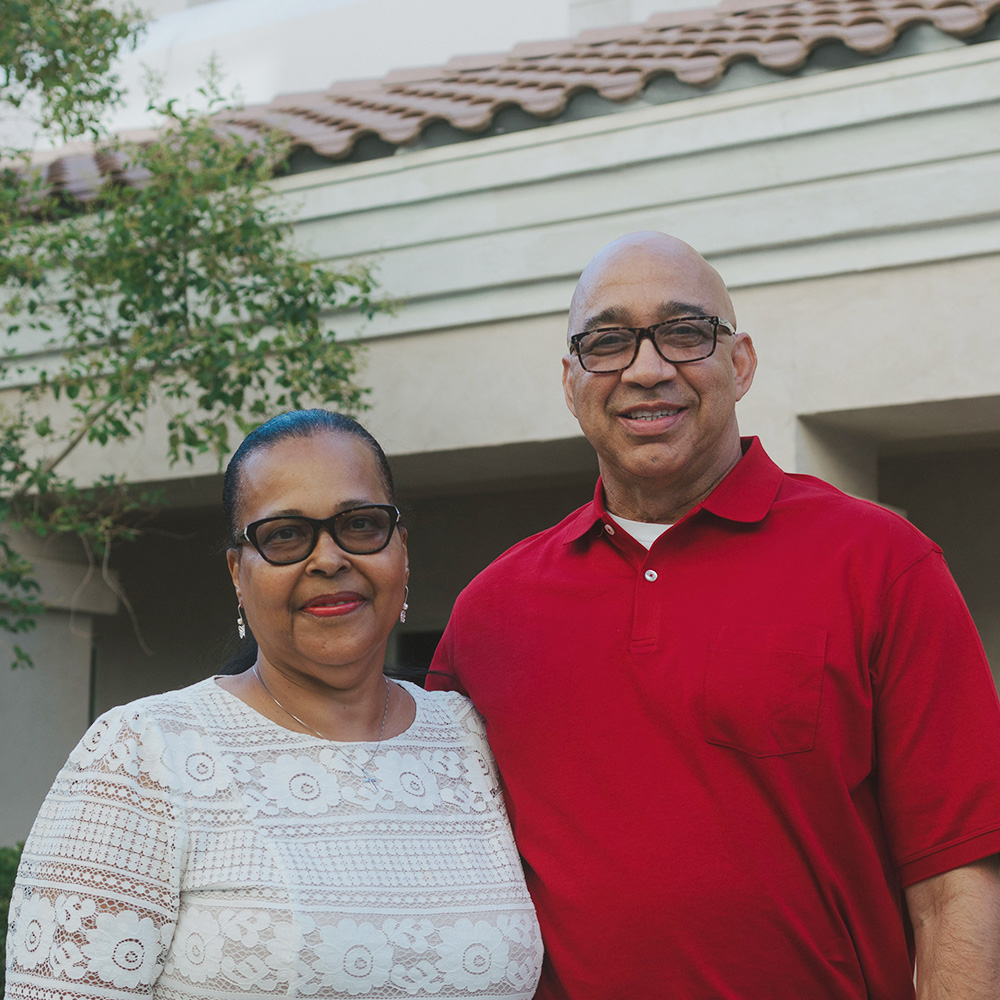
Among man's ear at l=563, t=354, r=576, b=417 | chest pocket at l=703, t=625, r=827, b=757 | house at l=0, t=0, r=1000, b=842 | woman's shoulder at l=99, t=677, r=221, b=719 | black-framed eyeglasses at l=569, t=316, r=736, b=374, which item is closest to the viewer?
woman's shoulder at l=99, t=677, r=221, b=719

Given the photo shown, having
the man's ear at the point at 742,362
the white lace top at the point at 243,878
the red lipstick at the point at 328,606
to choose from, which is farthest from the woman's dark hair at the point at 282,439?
the man's ear at the point at 742,362

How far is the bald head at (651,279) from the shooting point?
274cm

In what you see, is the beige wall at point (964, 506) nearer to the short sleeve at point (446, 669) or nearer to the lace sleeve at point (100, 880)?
the short sleeve at point (446, 669)

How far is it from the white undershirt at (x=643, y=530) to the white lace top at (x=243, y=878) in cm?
70

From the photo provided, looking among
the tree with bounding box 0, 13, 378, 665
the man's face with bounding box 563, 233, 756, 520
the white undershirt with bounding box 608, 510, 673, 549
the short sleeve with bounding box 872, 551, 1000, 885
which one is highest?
the tree with bounding box 0, 13, 378, 665

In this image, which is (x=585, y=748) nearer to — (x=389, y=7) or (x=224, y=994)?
(x=224, y=994)

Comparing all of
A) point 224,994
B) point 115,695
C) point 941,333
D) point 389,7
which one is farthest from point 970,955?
point 389,7

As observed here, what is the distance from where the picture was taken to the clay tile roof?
5.58 meters

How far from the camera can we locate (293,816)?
2.27 metres

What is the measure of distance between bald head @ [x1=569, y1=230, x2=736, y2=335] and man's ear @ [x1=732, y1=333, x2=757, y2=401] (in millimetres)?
95

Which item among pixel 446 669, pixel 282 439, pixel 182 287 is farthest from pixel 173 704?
pixel 182 287

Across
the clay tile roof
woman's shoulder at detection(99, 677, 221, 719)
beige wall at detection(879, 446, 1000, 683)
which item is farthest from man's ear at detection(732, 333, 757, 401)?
beige wall at detection(879, 446, 1000, 683)

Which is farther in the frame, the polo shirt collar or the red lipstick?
the polo shirt collar

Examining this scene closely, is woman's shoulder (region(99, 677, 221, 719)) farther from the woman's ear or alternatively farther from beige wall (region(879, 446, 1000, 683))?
beige wall (region(879, 446, 1000, 683))
